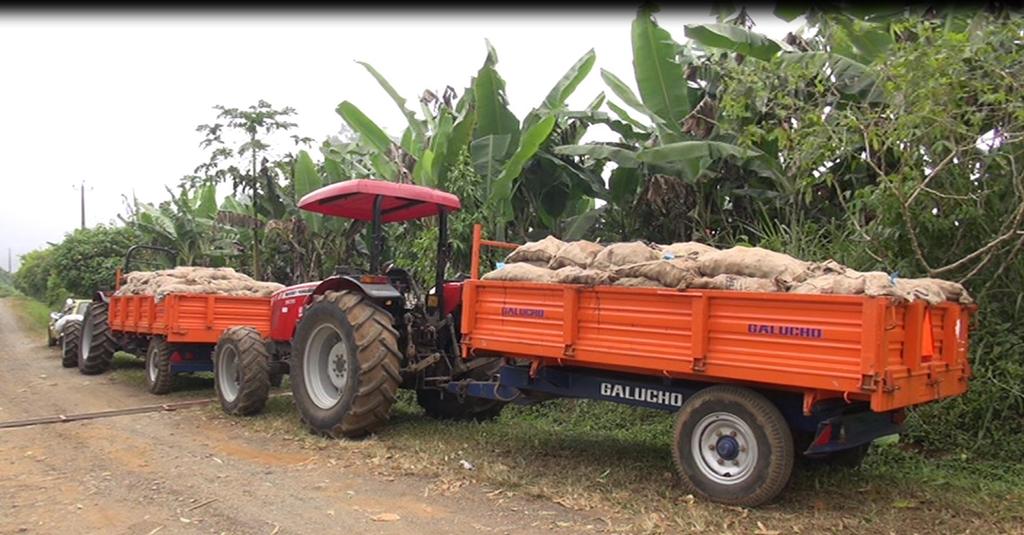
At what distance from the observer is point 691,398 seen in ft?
16.4

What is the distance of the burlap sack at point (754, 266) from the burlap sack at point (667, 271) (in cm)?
10

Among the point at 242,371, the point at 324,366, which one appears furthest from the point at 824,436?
the point at 242,371

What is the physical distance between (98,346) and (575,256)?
9815 millimetres

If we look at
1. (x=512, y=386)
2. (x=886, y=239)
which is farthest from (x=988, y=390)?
(x=512, y=386)

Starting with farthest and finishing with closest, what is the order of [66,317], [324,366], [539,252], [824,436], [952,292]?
[66,317] → [324,366] → [539,252] → [952,292] → [824,436]

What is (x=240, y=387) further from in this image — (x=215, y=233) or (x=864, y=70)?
(x=215, y=233)

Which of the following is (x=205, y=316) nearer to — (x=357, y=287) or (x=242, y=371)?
(x=242, y=371)

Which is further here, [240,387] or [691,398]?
[240,387]

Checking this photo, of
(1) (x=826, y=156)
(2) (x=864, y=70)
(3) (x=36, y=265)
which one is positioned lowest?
(3) (x=36, y=265)

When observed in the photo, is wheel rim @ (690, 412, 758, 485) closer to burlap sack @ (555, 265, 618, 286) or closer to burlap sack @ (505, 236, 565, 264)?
burlap sack @ (555, 265, 618, 286)

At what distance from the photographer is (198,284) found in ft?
34.7

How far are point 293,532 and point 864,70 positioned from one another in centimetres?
692

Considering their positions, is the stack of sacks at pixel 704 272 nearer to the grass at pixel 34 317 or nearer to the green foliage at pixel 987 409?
the green foliage at pixel 987 409

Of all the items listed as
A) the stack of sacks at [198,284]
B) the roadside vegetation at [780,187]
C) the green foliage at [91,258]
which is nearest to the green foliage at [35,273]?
the green foliage at [91,258]
